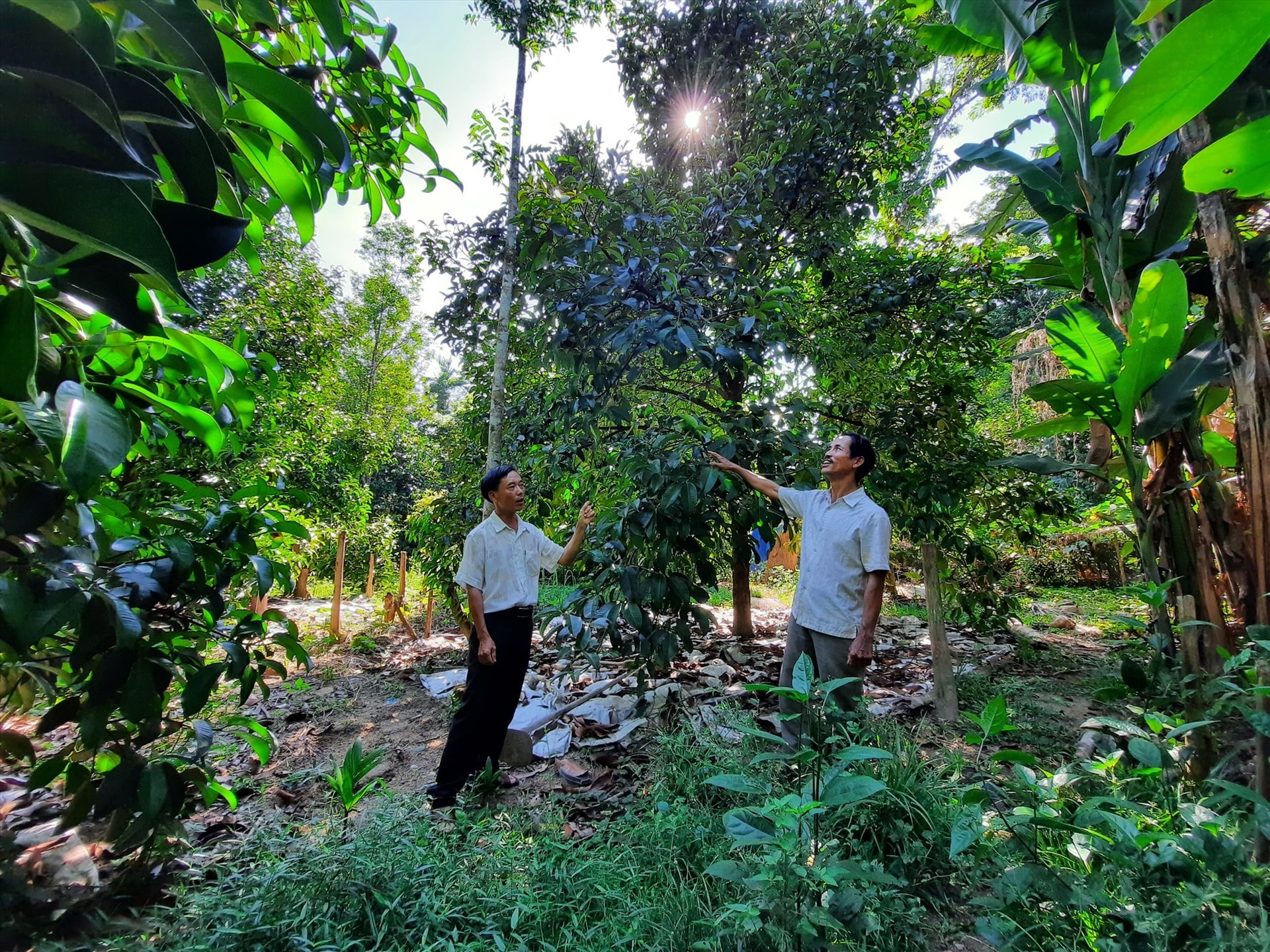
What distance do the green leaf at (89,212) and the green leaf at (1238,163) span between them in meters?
1.86

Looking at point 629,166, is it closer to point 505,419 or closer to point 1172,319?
point 505,419

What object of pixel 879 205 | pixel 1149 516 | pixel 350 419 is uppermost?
pixel 879 205

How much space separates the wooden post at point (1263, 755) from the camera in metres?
1.27

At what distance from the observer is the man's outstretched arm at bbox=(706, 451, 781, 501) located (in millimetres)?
2238

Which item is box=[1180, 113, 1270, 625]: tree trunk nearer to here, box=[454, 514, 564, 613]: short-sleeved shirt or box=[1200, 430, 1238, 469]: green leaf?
box=[1200, 430, 1238, 469]: green leaf

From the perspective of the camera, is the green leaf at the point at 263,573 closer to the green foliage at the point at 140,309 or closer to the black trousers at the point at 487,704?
the green foliage at the point at 140,309

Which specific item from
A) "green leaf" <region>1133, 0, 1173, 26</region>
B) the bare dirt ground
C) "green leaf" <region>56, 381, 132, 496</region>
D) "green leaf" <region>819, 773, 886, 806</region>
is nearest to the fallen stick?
the bare dirt ground

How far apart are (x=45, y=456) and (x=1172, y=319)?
2.97 meters

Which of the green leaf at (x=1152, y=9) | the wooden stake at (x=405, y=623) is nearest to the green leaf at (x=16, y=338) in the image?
the green leaf at (x=1152, y=9)

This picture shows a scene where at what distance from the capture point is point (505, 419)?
156 inches

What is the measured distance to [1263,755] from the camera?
53.5 inches

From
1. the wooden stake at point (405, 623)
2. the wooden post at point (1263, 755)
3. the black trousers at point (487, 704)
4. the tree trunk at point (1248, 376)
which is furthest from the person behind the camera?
the wooden stake at point (405, 623)

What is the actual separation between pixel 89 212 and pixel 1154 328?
252 centimetres

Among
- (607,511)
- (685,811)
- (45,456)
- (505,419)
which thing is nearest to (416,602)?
(505,419)
